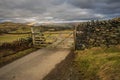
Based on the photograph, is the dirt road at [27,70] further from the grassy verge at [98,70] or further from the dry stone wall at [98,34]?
the dry stone wall at [98,34]

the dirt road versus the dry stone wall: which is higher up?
the dry stone wall

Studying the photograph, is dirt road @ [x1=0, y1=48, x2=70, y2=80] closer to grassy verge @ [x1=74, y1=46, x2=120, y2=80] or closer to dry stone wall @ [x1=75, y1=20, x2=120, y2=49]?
grassy verge @ [x1=74, y1=46, x2=120, y2=80]

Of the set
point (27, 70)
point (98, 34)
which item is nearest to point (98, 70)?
point (27, 70)

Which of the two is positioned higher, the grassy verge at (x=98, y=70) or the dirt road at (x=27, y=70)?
the grassy verge at (x=98, y=70)

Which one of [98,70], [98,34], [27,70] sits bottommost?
[27,70]

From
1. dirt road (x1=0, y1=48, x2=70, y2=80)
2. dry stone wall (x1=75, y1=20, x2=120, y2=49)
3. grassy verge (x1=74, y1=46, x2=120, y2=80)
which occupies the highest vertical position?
dry stone wall (x1=75, y1=20, x2=120, y2=49)

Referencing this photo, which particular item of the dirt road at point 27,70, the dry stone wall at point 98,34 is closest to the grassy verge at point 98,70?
the dirt road at point 27,70

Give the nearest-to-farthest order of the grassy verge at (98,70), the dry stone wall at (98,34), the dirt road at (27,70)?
the grassy verge at (98,70) → the dirt road at (27,70) → the dry stone wall at (98,34)

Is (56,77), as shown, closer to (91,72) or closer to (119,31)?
(91,72)

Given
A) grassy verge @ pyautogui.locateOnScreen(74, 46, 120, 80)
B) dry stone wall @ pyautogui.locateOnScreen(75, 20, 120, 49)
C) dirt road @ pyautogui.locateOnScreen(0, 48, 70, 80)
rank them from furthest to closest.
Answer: dry stone wall @ pyautogui.locateOnScreen(75, 20, 120, 49) < dirt road @ pyautogui.locateOnScreen(0, 48, 70, 80) < grassy verge @ pyautogui.locateOnScreen(74, 46, 120, 80)

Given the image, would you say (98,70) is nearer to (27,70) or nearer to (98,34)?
(27,70)

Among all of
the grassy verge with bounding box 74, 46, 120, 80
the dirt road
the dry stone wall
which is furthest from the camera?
the dry stone wall

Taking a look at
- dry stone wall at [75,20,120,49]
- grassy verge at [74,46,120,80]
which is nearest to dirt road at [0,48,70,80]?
grassy verge at [74,46,120,80]

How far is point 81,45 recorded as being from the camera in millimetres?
19938
